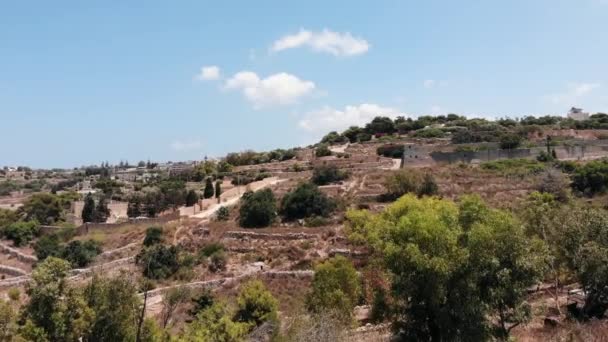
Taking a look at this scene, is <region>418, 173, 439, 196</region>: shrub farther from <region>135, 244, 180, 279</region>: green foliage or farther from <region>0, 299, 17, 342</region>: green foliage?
<region>0, 299, 17, 342</region>: green foliage

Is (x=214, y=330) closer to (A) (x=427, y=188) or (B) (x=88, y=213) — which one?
(A) (x=427, y=188)

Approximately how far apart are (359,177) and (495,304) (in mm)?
29858

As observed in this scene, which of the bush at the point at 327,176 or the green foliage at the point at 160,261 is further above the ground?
the bush at the point at 327,176

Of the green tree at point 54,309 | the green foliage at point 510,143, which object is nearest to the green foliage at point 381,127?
the green foliage at point 510,143

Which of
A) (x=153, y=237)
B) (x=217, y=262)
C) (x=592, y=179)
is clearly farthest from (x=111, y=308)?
(x=592, y=179)

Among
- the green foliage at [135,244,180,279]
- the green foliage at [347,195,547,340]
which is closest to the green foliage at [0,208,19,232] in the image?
the green foliage at [135,244,180,279]

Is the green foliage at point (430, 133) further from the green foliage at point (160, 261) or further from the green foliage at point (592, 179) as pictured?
the green foliage at point (160, 261)

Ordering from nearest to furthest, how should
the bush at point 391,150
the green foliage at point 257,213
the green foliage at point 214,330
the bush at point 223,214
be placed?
the green foliage at point 214,330 < the green foliage at point 257,213 < the bush at point 223,214 < the bush at point 391,150

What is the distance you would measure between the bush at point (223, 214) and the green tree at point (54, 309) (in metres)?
23.6

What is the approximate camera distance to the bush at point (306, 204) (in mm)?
31844

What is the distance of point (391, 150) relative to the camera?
50125 mm

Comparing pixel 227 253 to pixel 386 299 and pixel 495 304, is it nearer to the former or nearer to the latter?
pixel 386 299

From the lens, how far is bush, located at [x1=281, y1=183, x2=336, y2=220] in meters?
31.8

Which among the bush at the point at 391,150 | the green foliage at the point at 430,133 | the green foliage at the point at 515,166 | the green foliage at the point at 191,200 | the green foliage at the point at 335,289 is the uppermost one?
the green foliage at the point at 430,133
